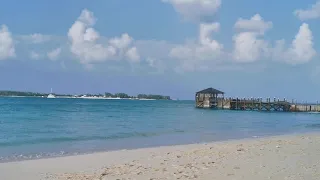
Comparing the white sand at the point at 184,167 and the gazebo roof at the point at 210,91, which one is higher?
the gazebo roof at the point at 210,91

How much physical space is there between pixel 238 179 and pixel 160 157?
3.95 metres

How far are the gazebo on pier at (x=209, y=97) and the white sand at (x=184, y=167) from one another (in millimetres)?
64363

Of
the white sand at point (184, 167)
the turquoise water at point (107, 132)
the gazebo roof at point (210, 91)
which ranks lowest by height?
the turquoise water at point (107, 132)

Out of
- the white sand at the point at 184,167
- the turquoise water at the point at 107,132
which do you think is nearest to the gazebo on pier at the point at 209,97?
the turquoise water at the point at 107,132

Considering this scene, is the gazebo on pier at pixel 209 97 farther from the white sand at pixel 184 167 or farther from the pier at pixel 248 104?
the white sand at pixel 184 167

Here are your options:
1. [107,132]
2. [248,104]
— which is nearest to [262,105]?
[248,104]

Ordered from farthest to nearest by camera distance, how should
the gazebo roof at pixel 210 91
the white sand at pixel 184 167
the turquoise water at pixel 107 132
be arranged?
the gazebo roof at pixel 210 91
the turquoise water at pixel 107 132
the white sand at pixel 184 167

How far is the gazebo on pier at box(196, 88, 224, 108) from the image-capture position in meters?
77.2

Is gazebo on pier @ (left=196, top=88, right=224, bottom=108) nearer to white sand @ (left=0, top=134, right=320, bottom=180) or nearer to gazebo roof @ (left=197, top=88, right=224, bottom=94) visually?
gazebo roof @ (left=197, top=88, right=224, bottom=94)

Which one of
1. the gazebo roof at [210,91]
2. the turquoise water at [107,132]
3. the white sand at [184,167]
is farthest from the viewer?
the gazebo roof at [210,91]

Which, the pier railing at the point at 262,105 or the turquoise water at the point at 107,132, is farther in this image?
the pier railing at the point at 262,105

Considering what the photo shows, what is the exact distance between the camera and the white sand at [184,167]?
8.76 m

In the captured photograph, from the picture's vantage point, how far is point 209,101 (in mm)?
77938

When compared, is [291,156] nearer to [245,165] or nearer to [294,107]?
[245,165]
